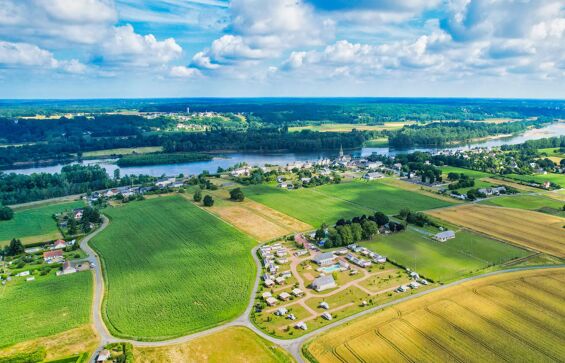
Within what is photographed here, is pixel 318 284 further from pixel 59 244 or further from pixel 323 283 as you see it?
pixel 59 244

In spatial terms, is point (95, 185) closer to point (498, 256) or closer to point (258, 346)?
point (258, 346)

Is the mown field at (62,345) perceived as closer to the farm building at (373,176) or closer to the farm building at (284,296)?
the farm building at (284,296)

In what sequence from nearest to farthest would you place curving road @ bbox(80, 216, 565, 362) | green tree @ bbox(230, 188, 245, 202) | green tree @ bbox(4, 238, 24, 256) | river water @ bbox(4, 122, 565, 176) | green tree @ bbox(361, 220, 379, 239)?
curving road @ bbox(80, 216, 565, 362), green tree @ bbox(4, 238, 24, 256), green tree @ bbox(361, 220, 379, 239), green tree @ bbox(230, 188, 245, 202), river water @ bbox(4, 122, 565, 176)

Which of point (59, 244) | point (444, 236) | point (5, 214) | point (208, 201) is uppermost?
point (444, 236)

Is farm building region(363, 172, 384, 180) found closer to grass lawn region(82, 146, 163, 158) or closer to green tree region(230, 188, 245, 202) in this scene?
green tree region(230, 188, 245, 202)

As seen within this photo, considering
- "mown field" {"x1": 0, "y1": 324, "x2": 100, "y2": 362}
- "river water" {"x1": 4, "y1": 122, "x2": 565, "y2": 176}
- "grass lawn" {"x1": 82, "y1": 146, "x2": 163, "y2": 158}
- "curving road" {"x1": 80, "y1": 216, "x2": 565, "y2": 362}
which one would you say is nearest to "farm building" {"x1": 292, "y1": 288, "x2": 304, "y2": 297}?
"curving road" {"x1": 80, "y1": 216, "x2": 565, "y2": 362}

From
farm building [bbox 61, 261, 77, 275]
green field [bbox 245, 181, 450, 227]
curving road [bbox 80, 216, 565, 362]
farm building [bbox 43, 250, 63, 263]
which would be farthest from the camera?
green field [bbox 245, 181, 450, 227]

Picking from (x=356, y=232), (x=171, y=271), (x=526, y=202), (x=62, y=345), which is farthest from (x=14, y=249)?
(x=526, y=202)

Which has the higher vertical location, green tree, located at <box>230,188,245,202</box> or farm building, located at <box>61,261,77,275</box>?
green tree, located at <box>230,188,245,202</box>
